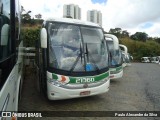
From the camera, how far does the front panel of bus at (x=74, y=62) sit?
25.8 ft

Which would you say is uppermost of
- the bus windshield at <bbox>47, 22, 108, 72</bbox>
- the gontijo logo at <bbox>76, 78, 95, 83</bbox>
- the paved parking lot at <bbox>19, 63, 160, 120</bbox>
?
the bus windshield at <bbox>47, 22, 108, 72</bbox>

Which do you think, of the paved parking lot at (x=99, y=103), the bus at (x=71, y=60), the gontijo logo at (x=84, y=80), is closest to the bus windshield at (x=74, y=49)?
the bus at (x=71, y=60)

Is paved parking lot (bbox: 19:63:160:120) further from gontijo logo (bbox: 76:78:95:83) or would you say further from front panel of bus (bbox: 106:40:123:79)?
front panel of bus (bbox: 106:40:123:79)

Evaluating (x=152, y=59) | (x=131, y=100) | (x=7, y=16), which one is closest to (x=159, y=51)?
(x=152, y=59)

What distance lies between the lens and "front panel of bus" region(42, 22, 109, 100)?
7.88 m

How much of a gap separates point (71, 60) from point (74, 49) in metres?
0.42

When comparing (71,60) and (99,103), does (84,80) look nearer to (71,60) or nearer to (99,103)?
(71,60)

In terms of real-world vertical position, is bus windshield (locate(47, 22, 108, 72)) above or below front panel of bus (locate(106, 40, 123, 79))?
above

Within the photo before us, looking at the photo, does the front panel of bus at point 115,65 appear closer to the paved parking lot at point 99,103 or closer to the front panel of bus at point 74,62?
the paved parking lot at point 99,103

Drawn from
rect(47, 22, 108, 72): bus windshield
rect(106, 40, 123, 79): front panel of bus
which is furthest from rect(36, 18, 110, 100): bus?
rect(106, 40, 123, 79): front panel of bus

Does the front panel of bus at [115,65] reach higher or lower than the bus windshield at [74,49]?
lower

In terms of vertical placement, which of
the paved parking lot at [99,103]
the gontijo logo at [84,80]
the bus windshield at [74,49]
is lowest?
the paved parking lot at [99,103]

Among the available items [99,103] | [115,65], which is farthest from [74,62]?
[115,65]

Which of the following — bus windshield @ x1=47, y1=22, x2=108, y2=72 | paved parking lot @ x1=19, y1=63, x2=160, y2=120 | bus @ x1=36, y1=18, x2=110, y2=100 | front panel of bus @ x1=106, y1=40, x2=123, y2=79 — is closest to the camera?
bus @ x1=36, y1=18, x2=110, y2=100
